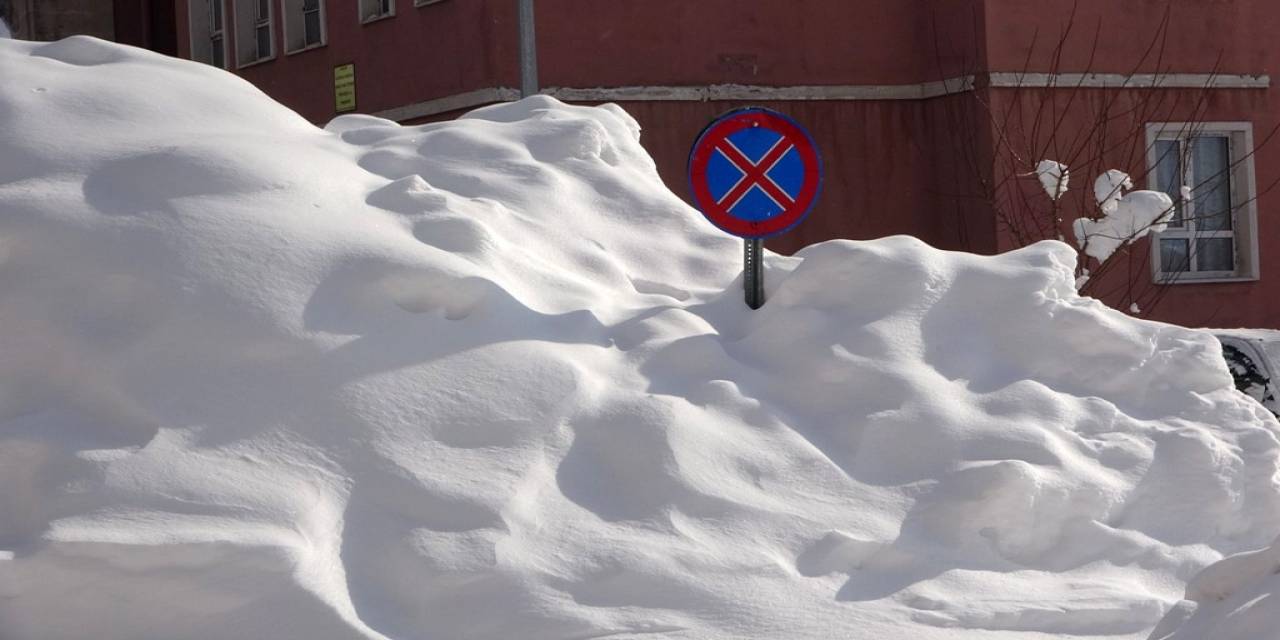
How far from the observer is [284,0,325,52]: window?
20031 millimetres

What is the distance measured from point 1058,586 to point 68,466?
11.1ft

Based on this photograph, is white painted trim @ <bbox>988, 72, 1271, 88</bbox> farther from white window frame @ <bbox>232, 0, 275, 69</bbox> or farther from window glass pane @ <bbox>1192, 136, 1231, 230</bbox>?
white window frame @ <bbox>232, 0, 275, 69</bbox>

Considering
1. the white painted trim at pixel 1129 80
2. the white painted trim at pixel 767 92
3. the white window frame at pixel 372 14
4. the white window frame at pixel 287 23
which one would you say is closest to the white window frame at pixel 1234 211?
the white painted trim at pixel 1129 80

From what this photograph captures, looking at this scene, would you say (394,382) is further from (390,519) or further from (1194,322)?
(1194,322)

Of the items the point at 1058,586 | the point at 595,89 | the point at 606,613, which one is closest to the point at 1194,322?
the point at 595,89

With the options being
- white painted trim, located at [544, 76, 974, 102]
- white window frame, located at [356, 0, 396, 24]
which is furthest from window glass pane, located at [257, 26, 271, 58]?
Result: white painted trim, located at [544, 76, 974, 102]

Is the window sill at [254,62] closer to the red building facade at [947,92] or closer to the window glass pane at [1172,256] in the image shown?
the red building facade at [947,92]

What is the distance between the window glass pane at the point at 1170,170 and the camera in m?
18.3

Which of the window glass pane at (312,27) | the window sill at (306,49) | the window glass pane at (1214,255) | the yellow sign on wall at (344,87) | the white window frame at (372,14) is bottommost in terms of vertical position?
the window glass pane at (1214,255)

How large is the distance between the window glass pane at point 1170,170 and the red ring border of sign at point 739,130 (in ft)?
38.1

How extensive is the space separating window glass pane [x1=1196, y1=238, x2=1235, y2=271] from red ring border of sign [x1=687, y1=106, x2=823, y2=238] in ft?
40.6

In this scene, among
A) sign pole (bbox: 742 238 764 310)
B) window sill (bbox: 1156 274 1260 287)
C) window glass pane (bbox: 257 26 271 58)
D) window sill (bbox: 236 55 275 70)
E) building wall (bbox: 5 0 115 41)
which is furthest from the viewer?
building wall (bbox: 5 0 115 41)

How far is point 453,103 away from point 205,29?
6144 millimetres

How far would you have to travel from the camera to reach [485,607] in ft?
17.3
